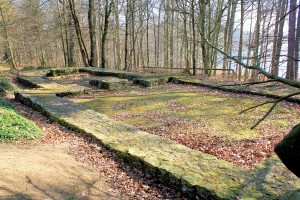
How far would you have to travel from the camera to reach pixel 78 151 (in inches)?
201

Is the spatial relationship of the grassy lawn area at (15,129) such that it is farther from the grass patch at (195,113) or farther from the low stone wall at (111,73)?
the low stone wall at (111,73)

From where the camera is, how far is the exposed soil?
3.52 metres

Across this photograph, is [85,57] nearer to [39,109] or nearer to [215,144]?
[39,109]

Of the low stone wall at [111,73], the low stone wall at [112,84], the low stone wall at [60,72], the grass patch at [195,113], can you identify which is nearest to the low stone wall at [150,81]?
the low stone wall at [111,73]

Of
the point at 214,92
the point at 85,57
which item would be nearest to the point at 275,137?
the point at 214,92

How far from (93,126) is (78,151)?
1.09 metres

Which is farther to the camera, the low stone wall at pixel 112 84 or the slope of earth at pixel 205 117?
the low stone wall at pixel 112 84

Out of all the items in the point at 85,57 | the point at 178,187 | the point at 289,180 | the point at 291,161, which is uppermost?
the point at 85,57

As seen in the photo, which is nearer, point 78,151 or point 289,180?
point 289,180

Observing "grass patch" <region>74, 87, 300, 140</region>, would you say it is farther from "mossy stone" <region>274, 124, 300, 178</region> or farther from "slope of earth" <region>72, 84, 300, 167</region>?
"mossy stone" <region>274, 124, 300, 178</region>

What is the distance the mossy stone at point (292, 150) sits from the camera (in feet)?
5.92

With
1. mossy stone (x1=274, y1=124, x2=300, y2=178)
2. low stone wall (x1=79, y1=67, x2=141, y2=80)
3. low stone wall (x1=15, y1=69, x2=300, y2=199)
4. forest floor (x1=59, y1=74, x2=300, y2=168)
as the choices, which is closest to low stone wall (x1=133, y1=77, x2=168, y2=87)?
forest floor (x1=59, y1=74, x2=300, y2=168)

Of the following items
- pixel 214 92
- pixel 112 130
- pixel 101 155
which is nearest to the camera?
pixel 101 155

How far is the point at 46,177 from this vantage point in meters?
3.86
